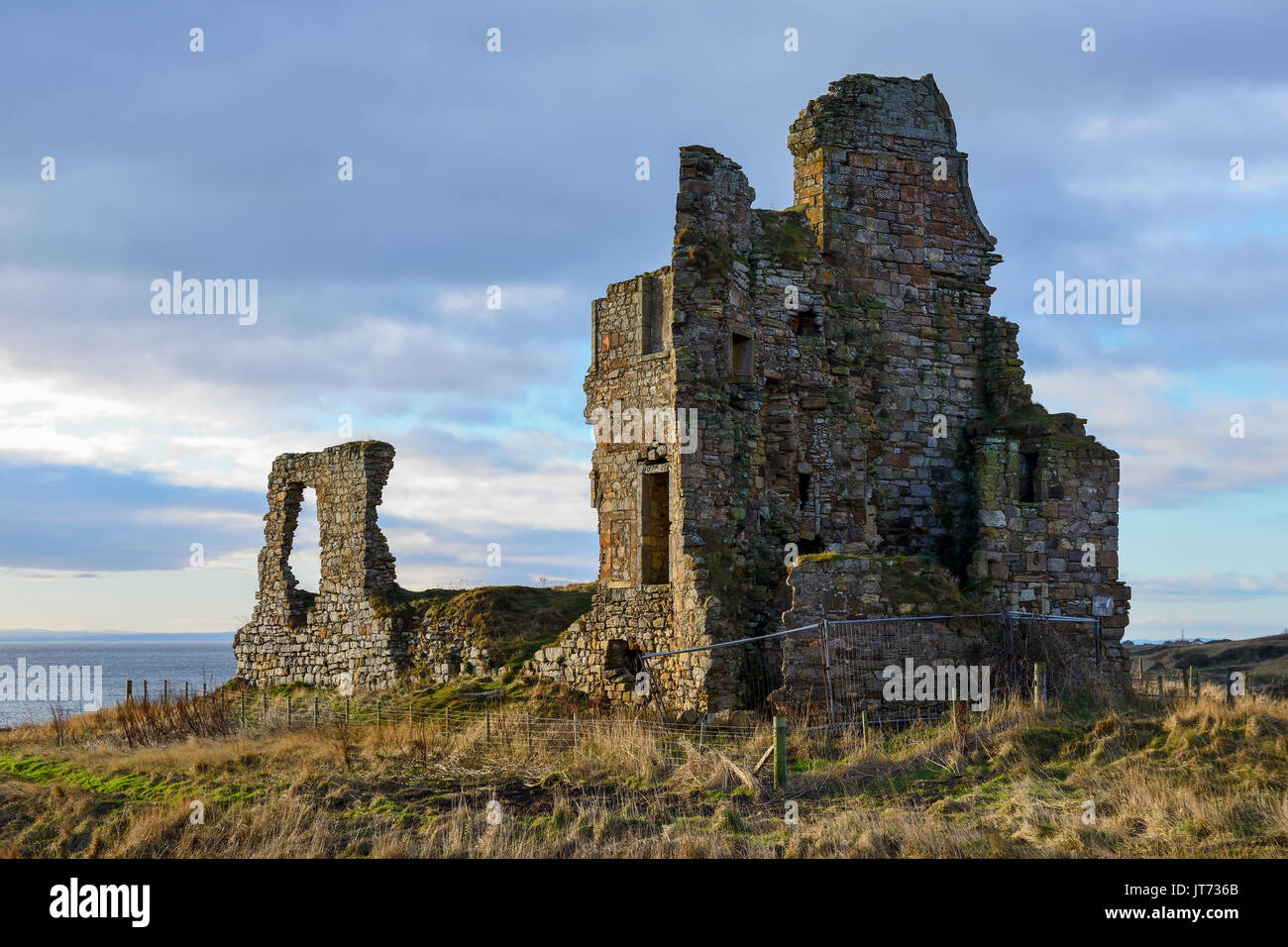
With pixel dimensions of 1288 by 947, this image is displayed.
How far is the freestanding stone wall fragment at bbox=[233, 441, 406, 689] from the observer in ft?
77.6

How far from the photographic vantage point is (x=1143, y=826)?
975 centimetres

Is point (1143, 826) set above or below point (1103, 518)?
below

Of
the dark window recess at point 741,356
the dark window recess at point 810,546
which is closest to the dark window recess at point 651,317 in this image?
the dark window recess at point 741,356

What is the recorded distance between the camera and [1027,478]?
19.1 m

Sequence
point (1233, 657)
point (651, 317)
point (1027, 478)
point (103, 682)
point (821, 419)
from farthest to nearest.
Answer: point (103, 682)
point (1233, 657)
point (1027, 478)
point (821, 419)
point (651, 317)

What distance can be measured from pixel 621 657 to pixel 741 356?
16.6ft

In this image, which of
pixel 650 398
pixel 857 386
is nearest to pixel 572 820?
→ pixel 650 398

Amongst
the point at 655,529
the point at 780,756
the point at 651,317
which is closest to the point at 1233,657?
the point at 655,529

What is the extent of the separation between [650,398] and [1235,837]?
10656 mm

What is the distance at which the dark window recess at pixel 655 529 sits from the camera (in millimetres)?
17953

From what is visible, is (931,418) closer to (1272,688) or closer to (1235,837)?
(1272,688)

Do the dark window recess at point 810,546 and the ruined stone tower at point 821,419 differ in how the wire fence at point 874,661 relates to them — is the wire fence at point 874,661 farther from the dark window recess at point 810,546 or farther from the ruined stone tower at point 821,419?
the dark window recess at point 810,546

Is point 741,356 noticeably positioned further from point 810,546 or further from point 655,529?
point 810,546
